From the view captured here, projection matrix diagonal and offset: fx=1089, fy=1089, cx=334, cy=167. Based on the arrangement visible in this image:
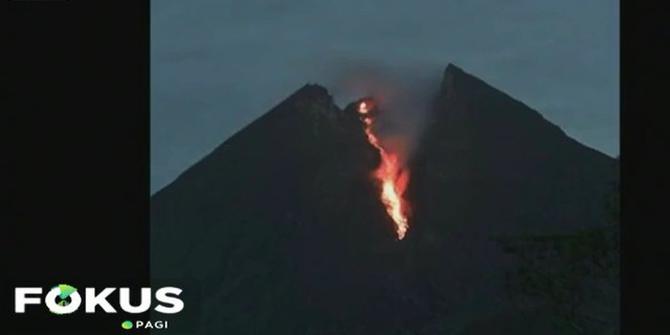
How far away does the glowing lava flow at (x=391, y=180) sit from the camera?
410 ft

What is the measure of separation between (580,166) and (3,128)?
112658 millimetres

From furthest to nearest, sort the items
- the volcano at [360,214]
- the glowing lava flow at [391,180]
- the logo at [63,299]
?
1. the glowing lava flow at [391,180]
2. the volcano at [360,214]
3. the logo at [63,299]

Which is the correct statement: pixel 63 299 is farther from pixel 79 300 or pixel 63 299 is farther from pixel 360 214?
pixel 360 214

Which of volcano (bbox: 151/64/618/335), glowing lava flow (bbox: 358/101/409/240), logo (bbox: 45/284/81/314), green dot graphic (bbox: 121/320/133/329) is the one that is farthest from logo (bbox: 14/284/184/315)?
glowing lava flow (bbox: 358/101/409/240)

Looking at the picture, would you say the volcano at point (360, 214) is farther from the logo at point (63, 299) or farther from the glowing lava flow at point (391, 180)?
the logo at point (63, 299)

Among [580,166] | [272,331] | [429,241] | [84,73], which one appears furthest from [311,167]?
[84,73]

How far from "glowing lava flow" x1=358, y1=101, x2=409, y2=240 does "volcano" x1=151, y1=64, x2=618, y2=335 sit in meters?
1.36

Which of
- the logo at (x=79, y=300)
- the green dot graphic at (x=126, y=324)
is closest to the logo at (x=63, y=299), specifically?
the logo at (x=79, y=300)

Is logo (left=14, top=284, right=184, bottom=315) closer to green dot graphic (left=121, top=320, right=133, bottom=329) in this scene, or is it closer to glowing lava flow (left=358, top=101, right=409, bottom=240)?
green dot graphic (left=121, top=320, right=133, bottom=329)

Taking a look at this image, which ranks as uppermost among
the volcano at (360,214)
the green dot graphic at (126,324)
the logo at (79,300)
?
the volcano at (360,214)

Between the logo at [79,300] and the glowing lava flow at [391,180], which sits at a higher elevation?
the glowing lava flow at [391,180]

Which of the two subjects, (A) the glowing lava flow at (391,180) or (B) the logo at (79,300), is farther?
(A) the glowing lava flow at (391,180)

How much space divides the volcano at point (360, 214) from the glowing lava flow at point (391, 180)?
136 cm

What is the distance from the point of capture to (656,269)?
12828 millimetres
